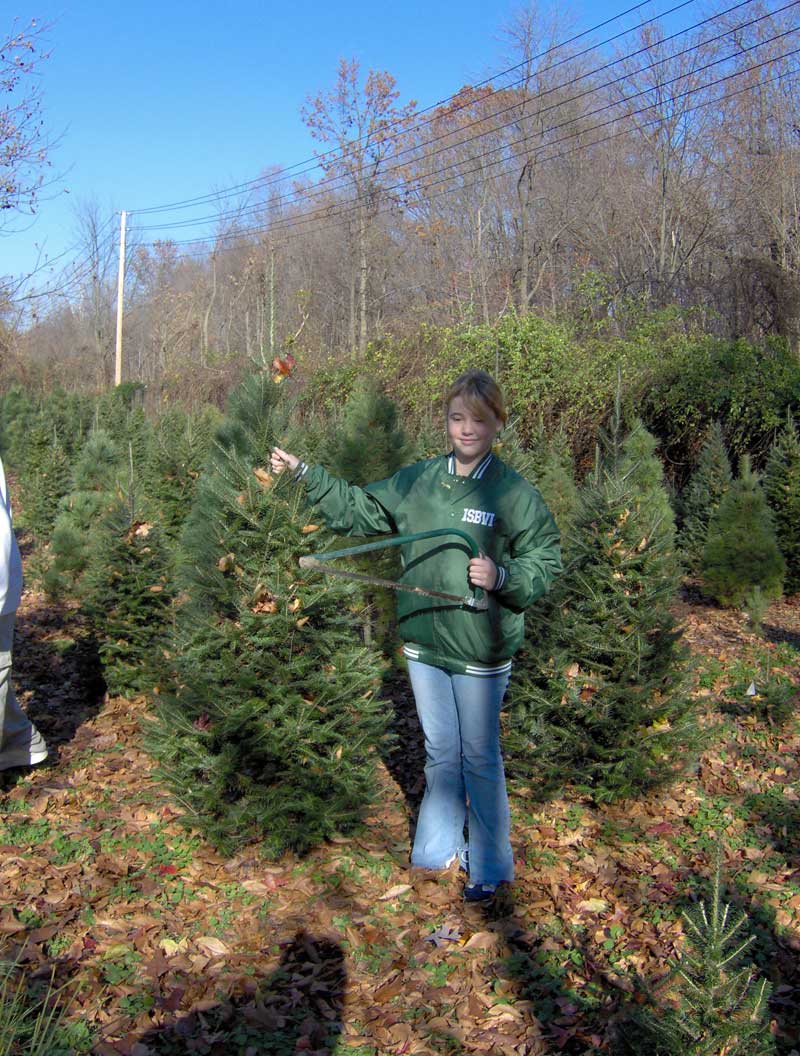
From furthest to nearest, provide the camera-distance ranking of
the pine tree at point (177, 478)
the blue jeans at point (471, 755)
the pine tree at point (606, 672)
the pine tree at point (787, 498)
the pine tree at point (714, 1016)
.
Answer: the pine tree at point (787, 498) → the pine tree at point (177, 478) → the pine tree at point (606, 672) → the blue jeans at point (471, 755) → the pine tree at point (714, 1016)

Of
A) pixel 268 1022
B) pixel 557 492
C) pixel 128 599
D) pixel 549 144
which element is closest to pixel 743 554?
pixel 557 492

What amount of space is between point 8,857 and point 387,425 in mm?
4230

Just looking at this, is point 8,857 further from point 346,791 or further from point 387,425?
point 387,425

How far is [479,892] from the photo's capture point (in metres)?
3.76

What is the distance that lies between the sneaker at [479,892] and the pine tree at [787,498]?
739cm

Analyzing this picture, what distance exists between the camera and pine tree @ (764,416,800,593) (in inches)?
399

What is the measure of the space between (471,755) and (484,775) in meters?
0.10

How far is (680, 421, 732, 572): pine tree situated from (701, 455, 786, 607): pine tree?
0.57 m

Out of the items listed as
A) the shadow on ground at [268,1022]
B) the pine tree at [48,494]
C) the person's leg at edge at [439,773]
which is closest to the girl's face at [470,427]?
the person's leg at edge at [439,773]

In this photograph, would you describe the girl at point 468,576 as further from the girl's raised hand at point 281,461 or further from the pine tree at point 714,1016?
the pine tree at point 714,1016

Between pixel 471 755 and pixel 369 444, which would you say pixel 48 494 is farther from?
pixel 471 755

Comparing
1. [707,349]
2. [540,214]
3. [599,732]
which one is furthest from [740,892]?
[540,214]

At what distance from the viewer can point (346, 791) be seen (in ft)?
12.9

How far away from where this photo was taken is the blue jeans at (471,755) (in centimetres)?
358
